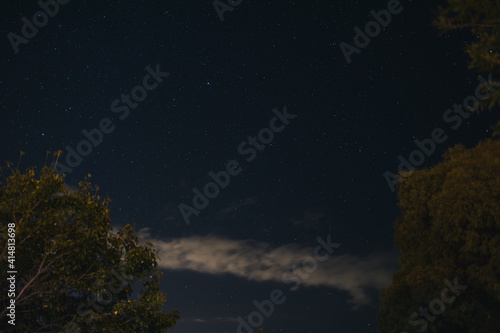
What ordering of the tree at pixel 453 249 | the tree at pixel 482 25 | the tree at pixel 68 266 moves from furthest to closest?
1. the tree at pixel 453 249
2. the tree at pixel 68 266
3. the tree at pixel 482 25

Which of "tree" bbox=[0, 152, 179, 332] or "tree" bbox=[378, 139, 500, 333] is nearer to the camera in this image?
"tree" bbox=[0, 152, 179, 332]

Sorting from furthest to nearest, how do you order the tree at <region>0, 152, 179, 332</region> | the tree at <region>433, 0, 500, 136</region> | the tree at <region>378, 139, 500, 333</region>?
the tree at <region>378, 139, 500, 333</region> → the tree at <region>0, 152, 179, 332</region> → the tree at <region>433, 0, 500, 136</region>

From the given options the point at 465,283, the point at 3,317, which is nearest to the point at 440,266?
the point at 465,283

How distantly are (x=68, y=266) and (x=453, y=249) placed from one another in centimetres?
1814

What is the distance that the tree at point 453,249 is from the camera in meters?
20.8

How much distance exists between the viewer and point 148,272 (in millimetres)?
18109

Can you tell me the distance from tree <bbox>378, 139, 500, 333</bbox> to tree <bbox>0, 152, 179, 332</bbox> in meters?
12.5

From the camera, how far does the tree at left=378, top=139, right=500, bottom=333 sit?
2075cm

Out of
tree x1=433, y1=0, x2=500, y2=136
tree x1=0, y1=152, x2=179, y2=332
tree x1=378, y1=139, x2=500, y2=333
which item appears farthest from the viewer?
tree x1=378, y1=139, x2=500, y2=333

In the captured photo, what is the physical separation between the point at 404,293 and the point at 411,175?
6720 millimetres

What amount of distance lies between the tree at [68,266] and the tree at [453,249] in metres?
12.5

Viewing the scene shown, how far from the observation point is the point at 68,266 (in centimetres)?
1588

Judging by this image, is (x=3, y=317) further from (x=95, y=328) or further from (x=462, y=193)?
(x=462, y=193)

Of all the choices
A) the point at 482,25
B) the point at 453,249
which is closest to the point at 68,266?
the point at 482,25
